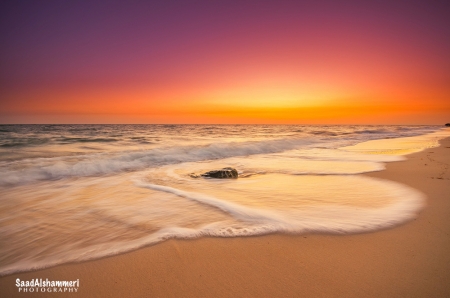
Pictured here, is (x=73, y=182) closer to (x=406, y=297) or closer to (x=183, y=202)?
(x=183, y=202)

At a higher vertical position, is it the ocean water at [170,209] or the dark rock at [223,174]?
the dark rock at [223,174]

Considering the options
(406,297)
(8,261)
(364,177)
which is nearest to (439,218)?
(406,297)

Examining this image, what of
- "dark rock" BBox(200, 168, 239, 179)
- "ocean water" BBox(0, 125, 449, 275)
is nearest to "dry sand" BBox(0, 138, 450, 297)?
"ocean water" BBox(0, 125, 449, 275)

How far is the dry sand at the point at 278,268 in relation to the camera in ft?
7.14

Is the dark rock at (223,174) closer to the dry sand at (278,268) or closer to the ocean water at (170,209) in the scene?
the ocean water at (170,209)

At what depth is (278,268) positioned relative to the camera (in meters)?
2.49

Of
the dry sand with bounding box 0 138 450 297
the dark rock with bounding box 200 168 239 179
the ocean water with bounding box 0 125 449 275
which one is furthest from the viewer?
the dark rock with bounding box 200 168 239 179

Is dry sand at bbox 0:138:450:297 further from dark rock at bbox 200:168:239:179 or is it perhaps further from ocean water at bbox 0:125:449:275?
dark rock at bbox 200:168:239:179

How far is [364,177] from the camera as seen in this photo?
6781 mm

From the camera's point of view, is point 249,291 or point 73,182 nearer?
point 249,291

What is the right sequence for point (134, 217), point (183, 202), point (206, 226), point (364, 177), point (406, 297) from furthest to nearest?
point (364, 177) → point (183, 202) → point (134, 217) → point (206, 226) → point (406, 297)

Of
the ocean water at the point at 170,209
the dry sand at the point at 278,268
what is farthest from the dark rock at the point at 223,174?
the dry sand at the point at 278,268

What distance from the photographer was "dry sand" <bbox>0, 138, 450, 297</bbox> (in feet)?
7.14

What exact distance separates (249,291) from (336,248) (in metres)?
1.27
